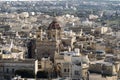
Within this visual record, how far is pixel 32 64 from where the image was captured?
46.1 m

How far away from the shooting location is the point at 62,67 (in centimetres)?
4506

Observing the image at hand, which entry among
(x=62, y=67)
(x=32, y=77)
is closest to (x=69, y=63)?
(x=62, y=67)

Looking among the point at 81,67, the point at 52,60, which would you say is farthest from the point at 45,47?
the point at 81,67

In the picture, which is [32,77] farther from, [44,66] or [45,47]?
[45,47]

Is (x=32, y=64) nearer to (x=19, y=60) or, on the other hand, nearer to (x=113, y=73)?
(x=19, y=60)

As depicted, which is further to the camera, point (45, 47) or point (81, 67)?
point (45, 47)

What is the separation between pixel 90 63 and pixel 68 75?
2647 mm

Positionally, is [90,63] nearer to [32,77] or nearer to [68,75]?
[68,75]

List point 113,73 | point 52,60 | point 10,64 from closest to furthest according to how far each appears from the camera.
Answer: point 113,73
point 10,64
point 52,60

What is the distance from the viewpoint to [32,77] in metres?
44.8

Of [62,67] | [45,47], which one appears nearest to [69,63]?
[62,67]

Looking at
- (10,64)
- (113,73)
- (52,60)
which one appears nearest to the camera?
(113,73)

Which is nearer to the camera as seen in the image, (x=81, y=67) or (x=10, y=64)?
(x=81, y=67)

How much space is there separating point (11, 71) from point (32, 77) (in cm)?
307
